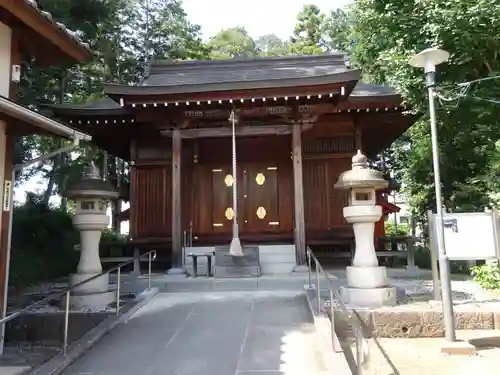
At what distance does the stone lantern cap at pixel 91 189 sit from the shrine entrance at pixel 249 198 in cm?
466

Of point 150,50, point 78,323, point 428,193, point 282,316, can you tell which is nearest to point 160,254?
point 78,323

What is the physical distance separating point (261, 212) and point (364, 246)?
5.21 metres

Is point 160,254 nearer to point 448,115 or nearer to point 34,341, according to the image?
point 34,341

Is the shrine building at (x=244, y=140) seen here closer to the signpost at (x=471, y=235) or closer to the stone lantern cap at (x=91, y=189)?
the stone lantern cap at (x=91, y=189)

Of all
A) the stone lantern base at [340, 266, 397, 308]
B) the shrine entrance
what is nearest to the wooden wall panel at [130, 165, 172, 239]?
the shrine entrance

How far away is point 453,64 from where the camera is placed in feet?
27.1

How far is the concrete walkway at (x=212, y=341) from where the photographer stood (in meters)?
3.94

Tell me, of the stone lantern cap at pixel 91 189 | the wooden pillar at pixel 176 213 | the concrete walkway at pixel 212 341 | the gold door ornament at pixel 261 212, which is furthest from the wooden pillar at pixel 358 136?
the stone lantern cap at pixel 91 189

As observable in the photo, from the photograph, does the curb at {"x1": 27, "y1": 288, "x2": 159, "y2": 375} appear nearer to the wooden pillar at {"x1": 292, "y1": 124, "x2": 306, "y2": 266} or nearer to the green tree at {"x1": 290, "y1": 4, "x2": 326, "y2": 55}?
the wooden pillar at {"x1": 292, "y1": 124, "x2": 306, "y2": 266}

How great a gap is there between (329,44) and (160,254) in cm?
2392

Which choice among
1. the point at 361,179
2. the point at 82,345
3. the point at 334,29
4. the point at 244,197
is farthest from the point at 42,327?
the point at 334,29

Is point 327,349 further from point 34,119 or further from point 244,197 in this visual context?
point 244,197

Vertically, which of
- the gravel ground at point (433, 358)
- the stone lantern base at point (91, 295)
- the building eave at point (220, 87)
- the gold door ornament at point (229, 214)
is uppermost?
the building eave at point (220, 87)

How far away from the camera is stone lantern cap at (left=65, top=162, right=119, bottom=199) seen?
6523 millimetres
